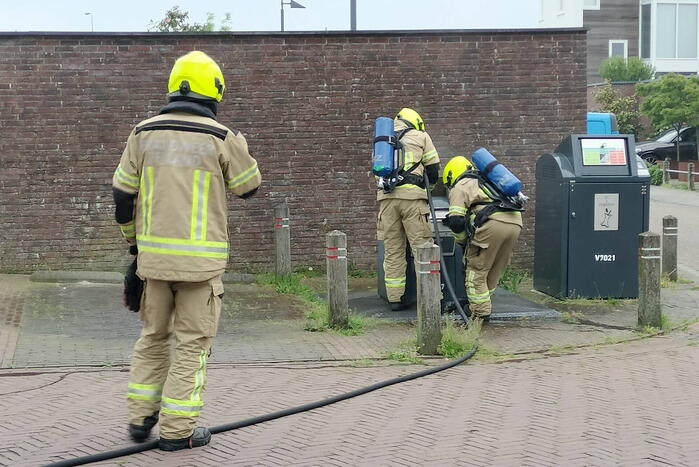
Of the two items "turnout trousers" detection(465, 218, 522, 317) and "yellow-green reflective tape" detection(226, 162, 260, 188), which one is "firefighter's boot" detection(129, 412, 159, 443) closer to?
"yellow-green reflective tape" detection(226, 162, 260, 188)

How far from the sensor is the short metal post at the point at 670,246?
1241 cm

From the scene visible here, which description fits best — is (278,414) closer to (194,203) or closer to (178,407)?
(178,407)

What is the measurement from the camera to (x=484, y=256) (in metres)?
9.41

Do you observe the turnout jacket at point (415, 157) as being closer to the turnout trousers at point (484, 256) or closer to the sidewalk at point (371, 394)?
the turnout trousers at point (484, 256)

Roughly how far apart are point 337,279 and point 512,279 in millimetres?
3961

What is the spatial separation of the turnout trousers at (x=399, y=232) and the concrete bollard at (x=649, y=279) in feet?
6.73

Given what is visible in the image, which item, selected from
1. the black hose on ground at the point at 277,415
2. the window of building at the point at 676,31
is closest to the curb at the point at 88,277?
the black hose on ground at the point at 277,415

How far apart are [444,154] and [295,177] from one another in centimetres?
195

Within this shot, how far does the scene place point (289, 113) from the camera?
493 inches

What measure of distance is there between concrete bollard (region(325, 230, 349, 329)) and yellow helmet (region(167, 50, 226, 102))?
11.6ft

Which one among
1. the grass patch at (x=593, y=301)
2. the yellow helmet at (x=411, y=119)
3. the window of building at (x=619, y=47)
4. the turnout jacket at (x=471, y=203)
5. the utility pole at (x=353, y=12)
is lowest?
the grass patch at (x=593, y=301)

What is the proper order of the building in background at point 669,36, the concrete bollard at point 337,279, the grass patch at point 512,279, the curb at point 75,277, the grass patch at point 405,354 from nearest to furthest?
the grass patch at point 405,354
the concrete bollard at point 337,279
the curb at point 75,277
the grass patch at point 512,279
the building in background at point 669,36

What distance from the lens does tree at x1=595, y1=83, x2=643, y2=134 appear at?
3847 centimetres

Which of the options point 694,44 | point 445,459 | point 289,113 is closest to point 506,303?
point 289,113
